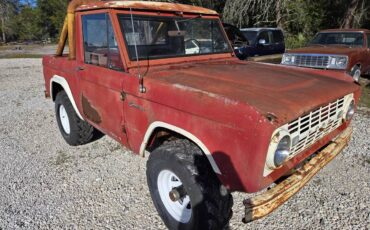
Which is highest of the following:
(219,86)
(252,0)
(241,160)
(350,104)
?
(252,0)

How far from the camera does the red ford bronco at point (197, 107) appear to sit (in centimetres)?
214

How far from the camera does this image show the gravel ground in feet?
9.86

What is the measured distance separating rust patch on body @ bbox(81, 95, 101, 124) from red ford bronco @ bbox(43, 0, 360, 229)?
0.06 ft

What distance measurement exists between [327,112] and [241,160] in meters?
1.03

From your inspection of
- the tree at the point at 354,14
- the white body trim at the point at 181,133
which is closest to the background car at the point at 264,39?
the tree at the point at 354,14

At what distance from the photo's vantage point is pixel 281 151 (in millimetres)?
2123

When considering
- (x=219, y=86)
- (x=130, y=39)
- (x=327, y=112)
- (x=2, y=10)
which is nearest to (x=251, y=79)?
(x=219, y=86)

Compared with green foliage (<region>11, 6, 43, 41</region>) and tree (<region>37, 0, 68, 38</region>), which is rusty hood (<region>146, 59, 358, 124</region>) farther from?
green foliage (<region>11, 6, 43, 41</region>)

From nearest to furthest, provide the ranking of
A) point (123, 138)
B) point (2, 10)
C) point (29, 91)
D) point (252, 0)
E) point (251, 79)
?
point (251, 79) < point (123, 138) < point (29, 91) < point (252, 0) < point (2, 10)

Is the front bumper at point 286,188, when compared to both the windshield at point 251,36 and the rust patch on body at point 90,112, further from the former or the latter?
the windshield at point 251,36

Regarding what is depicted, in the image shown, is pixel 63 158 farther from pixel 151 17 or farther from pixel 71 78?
pixel 151 17

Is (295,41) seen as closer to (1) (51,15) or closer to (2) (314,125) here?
(2) (314,125)

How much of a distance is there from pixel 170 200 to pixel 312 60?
6808 mm

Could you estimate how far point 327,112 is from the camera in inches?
103
